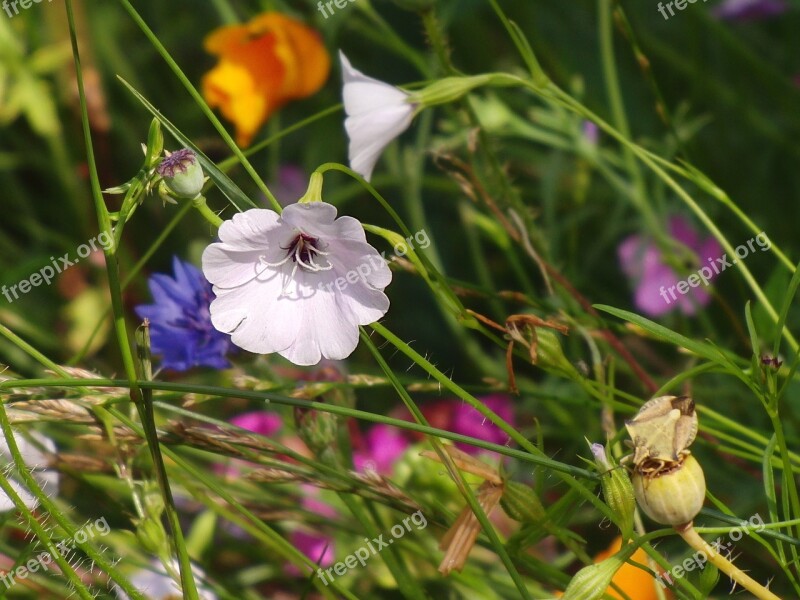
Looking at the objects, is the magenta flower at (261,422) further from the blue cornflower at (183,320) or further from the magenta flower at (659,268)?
the magenta flower at (659,268)

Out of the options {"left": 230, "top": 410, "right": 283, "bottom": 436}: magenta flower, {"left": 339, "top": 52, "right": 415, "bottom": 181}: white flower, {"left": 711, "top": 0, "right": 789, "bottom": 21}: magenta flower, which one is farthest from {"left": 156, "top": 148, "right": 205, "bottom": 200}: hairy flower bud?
{"left": 711, "top": 0, "right": 789, "bottom": 21}: magenta flower

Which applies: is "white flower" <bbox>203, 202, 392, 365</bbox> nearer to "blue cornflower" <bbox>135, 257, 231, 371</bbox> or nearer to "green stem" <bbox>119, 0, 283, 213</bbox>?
"green stem" <bbox>119, 0, 283, 213</bbox>

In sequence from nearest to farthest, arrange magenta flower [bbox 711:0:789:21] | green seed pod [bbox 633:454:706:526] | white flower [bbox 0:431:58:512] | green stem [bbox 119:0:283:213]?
green seed pod [bbox 633:454:706:526]
green stem [bbox 119:0:283:213]
white flower [bbox 0:431:58:512]
magenta flower [bbox 711:0:789:21]

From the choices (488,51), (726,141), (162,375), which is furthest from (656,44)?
(162,375)

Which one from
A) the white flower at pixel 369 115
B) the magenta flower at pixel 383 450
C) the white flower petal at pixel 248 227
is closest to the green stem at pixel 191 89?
the white flower petal at pixel 248 227

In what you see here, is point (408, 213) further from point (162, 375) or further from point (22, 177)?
point (22, 177)

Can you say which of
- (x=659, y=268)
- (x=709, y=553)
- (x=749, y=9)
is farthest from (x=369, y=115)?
(x=749, y=9)
